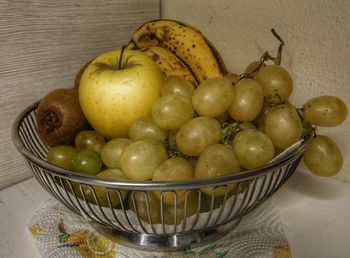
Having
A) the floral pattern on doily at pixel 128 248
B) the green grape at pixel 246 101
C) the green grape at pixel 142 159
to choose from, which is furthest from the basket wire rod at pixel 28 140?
the green grape at pixel 246 101

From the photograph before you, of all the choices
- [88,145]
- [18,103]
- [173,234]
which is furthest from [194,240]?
[18,103]

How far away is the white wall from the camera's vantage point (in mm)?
543

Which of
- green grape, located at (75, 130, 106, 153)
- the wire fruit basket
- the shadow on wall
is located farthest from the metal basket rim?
the shadow on wall

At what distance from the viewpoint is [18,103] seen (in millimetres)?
578

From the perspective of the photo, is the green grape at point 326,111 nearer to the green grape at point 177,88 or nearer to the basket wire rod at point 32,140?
the green grape at point 177,88

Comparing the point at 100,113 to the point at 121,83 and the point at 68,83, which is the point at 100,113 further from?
the point at 68,83

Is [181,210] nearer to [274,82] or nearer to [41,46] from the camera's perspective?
[274,82]

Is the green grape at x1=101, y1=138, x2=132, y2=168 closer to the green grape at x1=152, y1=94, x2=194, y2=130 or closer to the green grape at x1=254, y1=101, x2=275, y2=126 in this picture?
the green grape at x1=152, y1=94, x2=194, y2=130

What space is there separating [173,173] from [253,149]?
89 millimetres

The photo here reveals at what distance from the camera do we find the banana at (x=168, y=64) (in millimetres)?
560

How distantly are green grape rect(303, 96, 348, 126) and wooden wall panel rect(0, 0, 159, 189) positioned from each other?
0.39 meters

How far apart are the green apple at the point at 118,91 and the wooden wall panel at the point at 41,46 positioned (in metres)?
0.12

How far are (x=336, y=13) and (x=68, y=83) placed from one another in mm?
447

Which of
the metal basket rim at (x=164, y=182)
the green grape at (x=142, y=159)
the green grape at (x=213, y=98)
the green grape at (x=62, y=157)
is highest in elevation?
the green grape at (x=213, y=98)
